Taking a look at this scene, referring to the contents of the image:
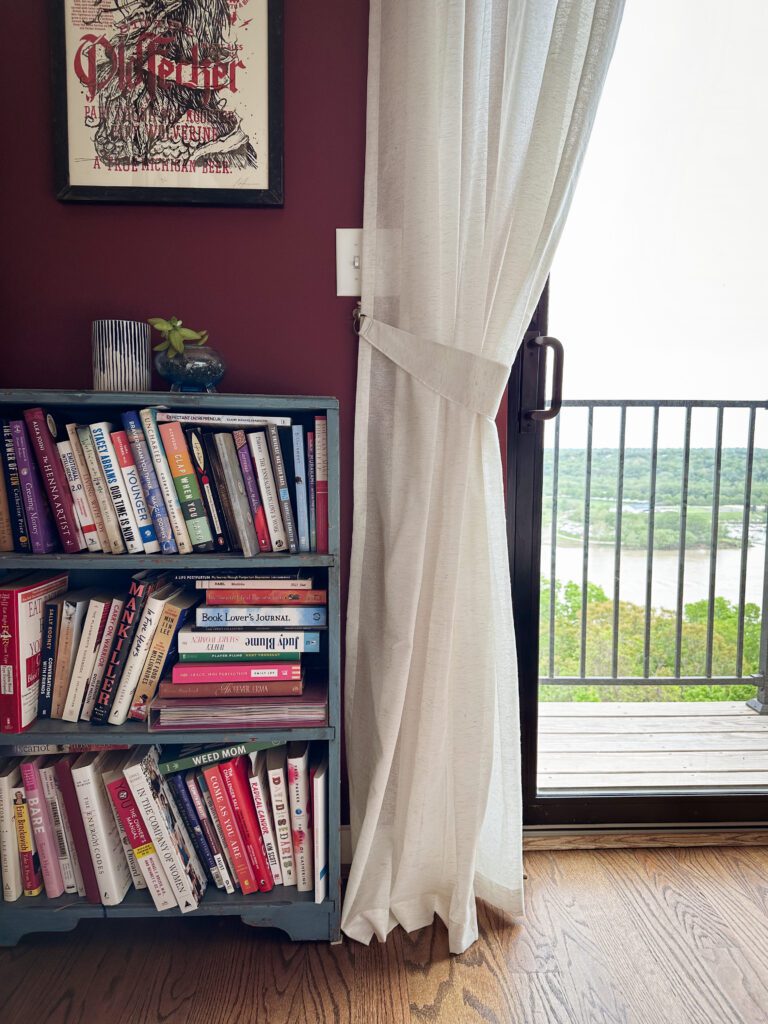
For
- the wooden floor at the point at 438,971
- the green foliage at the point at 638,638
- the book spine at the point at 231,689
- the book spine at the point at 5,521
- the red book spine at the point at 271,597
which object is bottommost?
the wooden floor at the point at 438,971

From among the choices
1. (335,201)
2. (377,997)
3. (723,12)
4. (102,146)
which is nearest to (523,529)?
(335,201)

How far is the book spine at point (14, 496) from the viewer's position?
1.11 m

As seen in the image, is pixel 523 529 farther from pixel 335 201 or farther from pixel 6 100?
pixel 6 100

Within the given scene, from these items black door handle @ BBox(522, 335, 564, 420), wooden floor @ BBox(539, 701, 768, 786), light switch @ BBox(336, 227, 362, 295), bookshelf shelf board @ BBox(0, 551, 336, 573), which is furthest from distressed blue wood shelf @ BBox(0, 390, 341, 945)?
wooden floor @ BBox(539, 701, 768, 786)

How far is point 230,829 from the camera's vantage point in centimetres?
117

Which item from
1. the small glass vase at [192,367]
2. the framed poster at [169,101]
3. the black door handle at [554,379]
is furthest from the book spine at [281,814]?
the framed poster at [169,101]

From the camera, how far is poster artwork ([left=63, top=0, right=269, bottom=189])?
1.29 meters

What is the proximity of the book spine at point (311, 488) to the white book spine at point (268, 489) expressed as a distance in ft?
0.17

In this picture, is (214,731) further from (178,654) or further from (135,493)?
(135,493)

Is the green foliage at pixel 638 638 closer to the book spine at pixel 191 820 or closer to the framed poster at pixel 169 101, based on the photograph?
the book spine at pixel 191 820

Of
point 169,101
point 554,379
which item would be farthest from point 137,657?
point 169,101

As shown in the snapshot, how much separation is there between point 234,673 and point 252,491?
350 millimetres

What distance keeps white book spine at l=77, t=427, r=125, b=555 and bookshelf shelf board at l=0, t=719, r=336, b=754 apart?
13.3 inches

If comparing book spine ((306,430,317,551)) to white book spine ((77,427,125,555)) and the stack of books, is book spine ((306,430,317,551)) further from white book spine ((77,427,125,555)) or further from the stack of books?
white book spine ((77,427,125,555))
